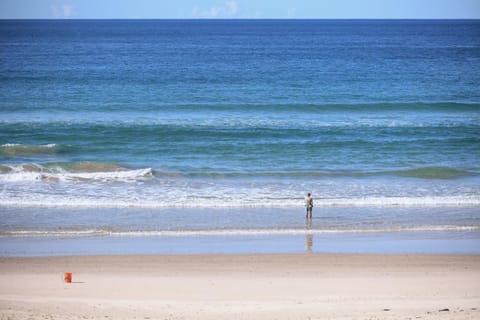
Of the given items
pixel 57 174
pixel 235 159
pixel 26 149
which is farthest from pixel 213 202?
pixel 26 149

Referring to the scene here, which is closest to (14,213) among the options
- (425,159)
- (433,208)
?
(433,208)

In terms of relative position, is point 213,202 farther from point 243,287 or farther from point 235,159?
point 243,287

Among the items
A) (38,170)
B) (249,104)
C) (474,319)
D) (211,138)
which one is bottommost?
(474,319)

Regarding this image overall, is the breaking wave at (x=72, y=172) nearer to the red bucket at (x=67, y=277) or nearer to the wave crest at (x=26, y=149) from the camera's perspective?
the wave crest at (x=26, y=149)

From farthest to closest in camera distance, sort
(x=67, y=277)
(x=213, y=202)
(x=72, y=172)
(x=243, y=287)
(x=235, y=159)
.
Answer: (x=235, y=159), (x=72, y=172), (x=213, y=202), (x=67, y=277), (x=243, y=287)

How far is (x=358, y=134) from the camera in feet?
113

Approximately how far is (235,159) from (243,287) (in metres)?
15.9

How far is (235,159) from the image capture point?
98.0 feet

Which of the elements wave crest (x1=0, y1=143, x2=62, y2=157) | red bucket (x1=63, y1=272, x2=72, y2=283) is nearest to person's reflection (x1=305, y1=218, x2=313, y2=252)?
red bucket (x1=63, y1=272, x2=72, y2=283)

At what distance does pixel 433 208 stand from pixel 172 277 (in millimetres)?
10746

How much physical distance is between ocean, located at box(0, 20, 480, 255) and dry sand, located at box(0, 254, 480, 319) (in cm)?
125

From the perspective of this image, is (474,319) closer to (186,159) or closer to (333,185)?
(333,185)

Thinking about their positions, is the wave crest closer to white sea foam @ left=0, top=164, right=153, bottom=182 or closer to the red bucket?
white sea foam @ left=0, top=164, right=153, bottom=182

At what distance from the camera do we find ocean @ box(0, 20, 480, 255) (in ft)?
64.1
